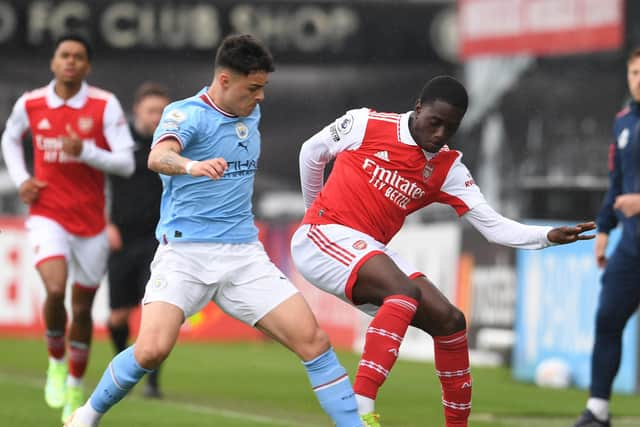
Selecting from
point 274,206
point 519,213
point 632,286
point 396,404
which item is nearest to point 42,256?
point 396,404

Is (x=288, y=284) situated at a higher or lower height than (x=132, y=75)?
higher

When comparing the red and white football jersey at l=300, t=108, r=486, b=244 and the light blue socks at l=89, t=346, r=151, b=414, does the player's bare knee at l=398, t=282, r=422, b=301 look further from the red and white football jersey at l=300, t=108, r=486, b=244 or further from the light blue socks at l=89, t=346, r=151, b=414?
the light blue socks at l=89, t=346, r=151, b=414

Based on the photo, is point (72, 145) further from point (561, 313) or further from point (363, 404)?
point (561, 313)

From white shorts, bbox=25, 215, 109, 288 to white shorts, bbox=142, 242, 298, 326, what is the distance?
8.73ft

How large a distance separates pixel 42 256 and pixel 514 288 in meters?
6.31

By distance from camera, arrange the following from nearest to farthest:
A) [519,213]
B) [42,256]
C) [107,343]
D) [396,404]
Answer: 1. [42,256]
2. [396,404]
3. [519,213]
4. [107,343]

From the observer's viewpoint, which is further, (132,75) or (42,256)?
(132,75)

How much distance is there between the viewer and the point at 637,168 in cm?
948

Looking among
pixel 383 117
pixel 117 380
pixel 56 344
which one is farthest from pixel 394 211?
pixel 56 344

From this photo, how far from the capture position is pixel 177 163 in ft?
23.9

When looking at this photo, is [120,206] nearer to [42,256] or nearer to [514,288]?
[42,256]

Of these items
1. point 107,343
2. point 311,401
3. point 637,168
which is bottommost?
point 107,343

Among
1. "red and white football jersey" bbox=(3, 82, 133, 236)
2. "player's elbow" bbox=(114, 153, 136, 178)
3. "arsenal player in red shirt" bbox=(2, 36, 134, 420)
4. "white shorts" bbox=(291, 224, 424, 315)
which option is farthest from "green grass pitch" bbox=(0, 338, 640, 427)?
"white shorts" bbox=(291, 224, 424, 315)

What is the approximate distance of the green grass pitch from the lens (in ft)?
34.2
